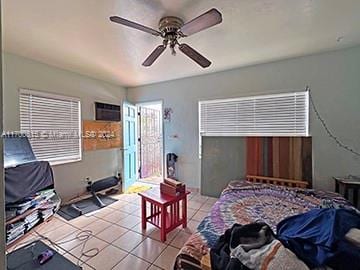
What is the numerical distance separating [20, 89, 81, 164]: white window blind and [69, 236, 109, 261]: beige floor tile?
1.77 meters

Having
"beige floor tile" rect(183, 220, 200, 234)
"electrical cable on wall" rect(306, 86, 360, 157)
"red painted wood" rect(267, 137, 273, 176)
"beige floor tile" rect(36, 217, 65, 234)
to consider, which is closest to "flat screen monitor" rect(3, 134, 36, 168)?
"beige floor tile" rect(36, 217, 65, 234)

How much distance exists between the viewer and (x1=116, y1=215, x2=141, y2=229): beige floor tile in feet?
9.36

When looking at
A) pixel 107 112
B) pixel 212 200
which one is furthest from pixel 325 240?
pixel 107 112

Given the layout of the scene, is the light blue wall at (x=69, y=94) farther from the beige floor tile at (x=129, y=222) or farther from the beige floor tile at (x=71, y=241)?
the beige floor tile at (x=129, y=222)

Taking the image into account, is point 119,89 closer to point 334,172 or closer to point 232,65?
point 232,65

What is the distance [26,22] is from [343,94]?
14.0 ft

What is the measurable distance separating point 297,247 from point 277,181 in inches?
88.1

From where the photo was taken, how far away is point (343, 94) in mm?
3016

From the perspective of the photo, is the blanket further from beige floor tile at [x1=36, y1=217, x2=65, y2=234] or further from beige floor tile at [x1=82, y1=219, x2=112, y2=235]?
beige floor tile at [x1=36, y1=217, x2=65, y2=234]

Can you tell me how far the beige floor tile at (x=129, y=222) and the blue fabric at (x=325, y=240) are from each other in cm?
207

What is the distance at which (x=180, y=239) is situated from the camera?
249 centimetres

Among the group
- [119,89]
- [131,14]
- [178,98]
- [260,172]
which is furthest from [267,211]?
[119,89]

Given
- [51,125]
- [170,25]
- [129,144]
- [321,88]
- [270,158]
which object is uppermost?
[170,25]

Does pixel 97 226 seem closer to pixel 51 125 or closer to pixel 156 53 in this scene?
pixel 51 125
